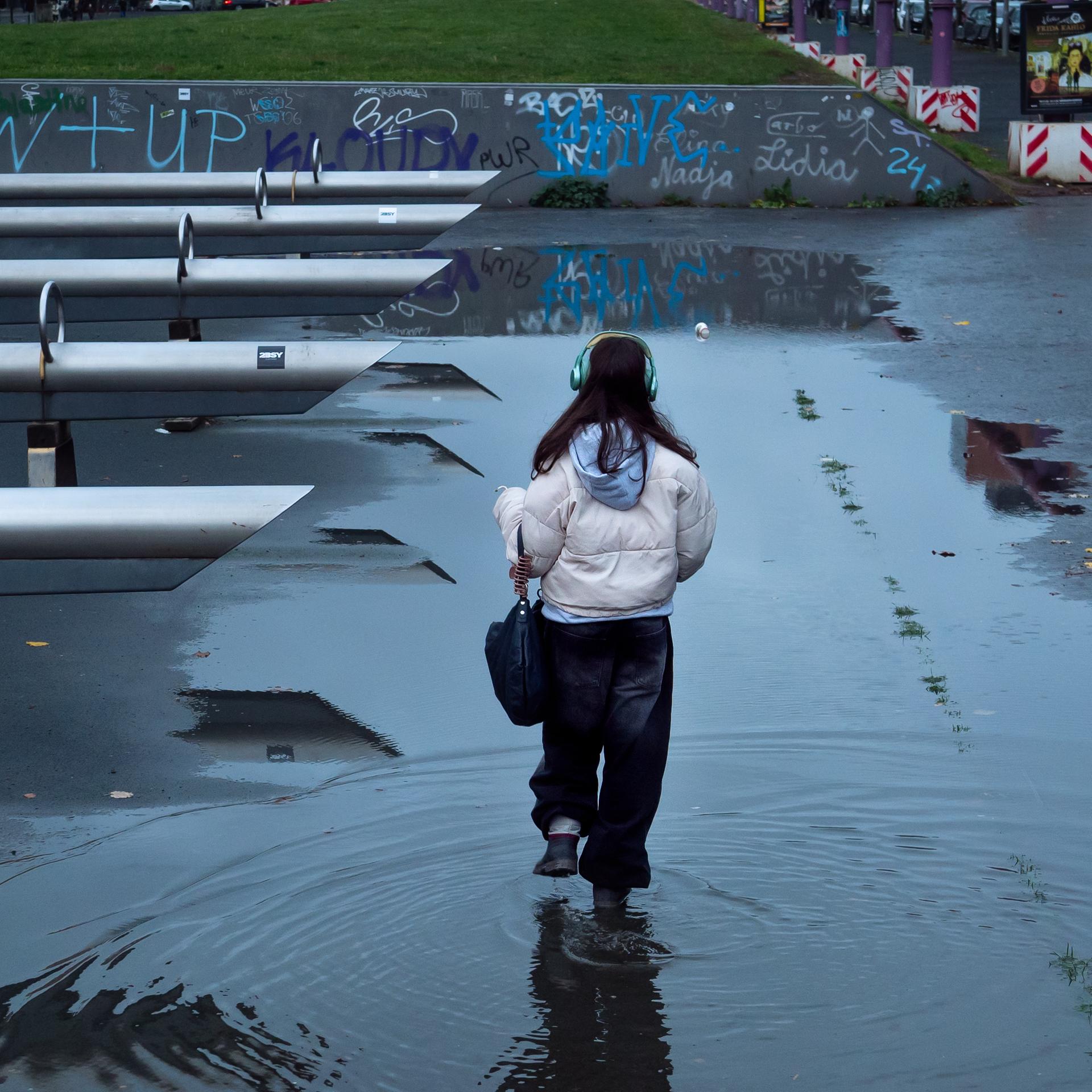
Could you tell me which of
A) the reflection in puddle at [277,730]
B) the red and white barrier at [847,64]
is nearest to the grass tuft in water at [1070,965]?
the reflection in puddle at [277,730]

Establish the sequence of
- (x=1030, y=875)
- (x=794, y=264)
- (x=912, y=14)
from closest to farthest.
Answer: (x=1030, y=875) < (x=794, y=264) < (x=912, y=14)

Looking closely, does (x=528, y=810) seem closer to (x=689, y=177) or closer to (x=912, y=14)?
(x=689, y=177)

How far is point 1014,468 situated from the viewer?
869 cm

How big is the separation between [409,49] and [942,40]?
29.4ft

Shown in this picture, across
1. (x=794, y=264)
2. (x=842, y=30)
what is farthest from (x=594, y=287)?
(x=842, y=30)

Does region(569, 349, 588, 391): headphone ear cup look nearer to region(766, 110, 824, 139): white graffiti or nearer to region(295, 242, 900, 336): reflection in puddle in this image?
region(295, 242, 900, 336): reflection in puddle

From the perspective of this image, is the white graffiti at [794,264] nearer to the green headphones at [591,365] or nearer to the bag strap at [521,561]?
the green headphones at [591,365]

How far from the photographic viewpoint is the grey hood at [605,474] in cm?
394

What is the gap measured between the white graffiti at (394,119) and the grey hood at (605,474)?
17495mm

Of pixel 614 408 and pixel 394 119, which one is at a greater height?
pixel 394 119

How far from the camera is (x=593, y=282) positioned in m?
15.3

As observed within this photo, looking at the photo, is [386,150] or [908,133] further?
[386,150]

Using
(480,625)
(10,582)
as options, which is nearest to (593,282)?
(480,625)

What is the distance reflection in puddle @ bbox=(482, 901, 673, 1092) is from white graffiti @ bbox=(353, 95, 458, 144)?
17566mm
